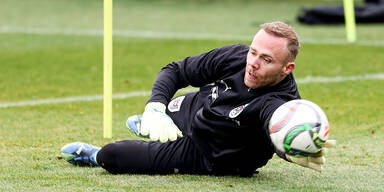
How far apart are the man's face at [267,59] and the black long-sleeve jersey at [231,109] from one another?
0.37 ft

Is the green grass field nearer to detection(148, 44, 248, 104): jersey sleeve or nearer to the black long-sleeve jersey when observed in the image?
the black long-sleeve jersey

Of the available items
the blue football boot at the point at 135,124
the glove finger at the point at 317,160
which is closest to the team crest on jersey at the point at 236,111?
the glove finger at the point at 317,160

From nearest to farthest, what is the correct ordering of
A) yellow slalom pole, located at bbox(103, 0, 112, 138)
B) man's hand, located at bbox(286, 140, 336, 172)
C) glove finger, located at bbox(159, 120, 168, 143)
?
1. man's hand, located at bbox(286, 140, 336, 172)
2. glove finger, located at bbox(159, 120, 168, 143)
3. yellow slalom pole, located at bbox(103, 0, 112, 138)

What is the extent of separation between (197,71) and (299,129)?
103cm

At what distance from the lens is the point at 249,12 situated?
1878 centimetres

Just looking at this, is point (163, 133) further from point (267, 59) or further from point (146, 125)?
point (267, 59)

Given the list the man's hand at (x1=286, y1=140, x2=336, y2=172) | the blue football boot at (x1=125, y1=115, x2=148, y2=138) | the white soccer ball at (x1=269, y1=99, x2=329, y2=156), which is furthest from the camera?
the blue football boot at (x1=125, y1=115, x2=148, y2=138)

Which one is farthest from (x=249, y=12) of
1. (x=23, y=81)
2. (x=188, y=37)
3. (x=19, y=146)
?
(x=19, y=146)

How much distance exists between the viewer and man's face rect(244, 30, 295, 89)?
4.39 meters

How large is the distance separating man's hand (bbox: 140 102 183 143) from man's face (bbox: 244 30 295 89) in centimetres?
55

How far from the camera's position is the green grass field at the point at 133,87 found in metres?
4.60

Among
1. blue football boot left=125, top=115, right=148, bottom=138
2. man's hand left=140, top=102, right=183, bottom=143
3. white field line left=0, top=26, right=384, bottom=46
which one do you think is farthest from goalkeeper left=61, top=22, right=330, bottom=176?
white field line left=0, top=26, right=384, bottom=46

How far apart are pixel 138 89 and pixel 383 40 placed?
5534mm

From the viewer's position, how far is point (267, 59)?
173 inches
